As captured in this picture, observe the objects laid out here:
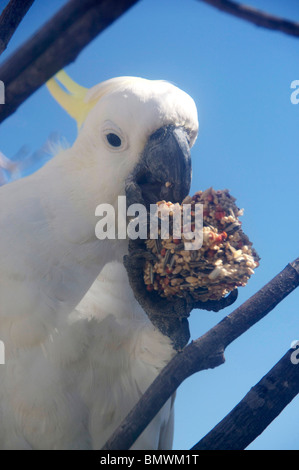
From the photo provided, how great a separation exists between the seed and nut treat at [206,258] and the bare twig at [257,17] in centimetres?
82

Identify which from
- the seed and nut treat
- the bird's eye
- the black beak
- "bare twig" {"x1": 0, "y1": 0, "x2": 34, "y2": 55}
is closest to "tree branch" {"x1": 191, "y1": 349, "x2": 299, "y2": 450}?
the seed and nut treat

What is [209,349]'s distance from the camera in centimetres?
137

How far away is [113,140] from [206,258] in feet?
2.72

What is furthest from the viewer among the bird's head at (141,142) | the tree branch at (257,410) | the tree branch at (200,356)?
the bird's head at (141,142)

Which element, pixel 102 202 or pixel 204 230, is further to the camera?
pixel 102 202

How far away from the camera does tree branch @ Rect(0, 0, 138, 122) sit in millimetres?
641

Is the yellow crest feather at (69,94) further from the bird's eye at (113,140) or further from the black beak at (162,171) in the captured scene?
the black beak at (162,171)

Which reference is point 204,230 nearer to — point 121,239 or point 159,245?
point 159,245

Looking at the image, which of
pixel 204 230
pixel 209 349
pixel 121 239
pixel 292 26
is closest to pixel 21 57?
pixel 292 26

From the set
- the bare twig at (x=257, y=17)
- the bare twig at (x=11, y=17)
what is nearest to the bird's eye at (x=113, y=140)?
the bare twig at (x=11, y=17)

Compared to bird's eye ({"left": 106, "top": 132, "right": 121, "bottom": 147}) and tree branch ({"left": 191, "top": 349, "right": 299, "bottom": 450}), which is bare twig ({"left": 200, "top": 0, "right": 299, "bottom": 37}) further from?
bird's eye ({"left": 106, "top": 132, "right": 121, "bottom": 147})

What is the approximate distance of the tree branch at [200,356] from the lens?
A: 4.30ft

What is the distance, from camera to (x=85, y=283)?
6.25 feet
